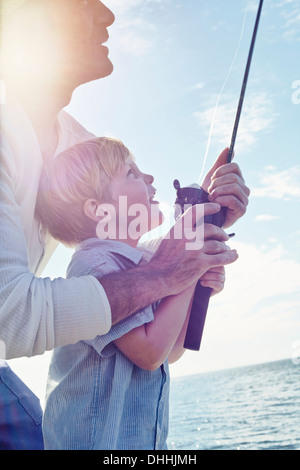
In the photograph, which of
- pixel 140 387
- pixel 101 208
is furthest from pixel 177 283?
pixel 101 208

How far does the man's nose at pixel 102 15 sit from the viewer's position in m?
2.57

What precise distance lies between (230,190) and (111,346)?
0.69m

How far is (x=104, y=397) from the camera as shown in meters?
1.39

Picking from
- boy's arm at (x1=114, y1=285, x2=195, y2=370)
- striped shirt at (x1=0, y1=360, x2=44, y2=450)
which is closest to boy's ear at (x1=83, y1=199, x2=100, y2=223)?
boy's arm at (x1=114, y1=285, x2=195, y2=370)

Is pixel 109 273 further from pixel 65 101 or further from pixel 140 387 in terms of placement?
pixel 65 101

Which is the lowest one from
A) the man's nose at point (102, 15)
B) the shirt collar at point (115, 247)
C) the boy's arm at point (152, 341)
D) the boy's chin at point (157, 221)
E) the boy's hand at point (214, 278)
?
the boy's arm at point (152, 341)

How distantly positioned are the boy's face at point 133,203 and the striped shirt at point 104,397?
0.32 metres

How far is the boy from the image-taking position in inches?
54.6

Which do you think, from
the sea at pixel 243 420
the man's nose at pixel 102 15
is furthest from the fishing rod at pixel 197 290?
the sea at pixel 243 420

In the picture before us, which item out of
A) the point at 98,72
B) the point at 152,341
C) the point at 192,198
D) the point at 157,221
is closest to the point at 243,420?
the point at 98,72

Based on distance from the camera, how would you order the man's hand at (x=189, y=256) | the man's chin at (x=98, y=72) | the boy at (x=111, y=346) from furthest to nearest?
the man's chin at (x=98, y=72)
the man's hand at (x=189, y=256)
the boy at (x=111, y=346)

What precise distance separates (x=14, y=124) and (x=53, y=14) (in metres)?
0.89

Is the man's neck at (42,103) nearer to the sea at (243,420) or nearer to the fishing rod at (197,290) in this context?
the fishing rod at (197,290)

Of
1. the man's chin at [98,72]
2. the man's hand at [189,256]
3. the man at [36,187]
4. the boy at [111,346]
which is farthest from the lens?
the man's chin at [98,72]
